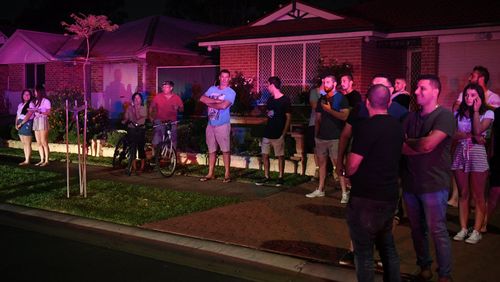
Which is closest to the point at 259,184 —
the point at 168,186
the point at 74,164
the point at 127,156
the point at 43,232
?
the point at 168,186

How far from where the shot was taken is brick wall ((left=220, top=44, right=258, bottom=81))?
1827cm

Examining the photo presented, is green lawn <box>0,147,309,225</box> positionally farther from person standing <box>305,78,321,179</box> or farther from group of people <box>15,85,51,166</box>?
group of people <box>15,85,51,166</box>

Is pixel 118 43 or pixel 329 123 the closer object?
pixel 329 123

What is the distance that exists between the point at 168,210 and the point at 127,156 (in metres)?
4.26

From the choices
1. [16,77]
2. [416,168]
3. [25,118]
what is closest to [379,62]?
[25,118]

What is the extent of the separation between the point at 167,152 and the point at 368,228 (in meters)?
7.74

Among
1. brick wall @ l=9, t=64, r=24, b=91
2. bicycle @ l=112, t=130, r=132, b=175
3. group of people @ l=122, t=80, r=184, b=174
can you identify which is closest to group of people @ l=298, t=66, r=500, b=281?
group of people @ l=122, t=80, r=184, b=174

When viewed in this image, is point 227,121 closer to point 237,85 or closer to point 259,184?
point 259,184

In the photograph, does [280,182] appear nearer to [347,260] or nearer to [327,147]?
[327,147]

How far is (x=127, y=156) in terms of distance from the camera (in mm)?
12797

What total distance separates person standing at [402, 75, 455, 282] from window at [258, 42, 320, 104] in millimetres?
11975

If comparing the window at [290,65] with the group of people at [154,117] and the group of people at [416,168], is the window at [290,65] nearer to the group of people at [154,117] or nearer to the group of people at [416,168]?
the group of people at [154,117]

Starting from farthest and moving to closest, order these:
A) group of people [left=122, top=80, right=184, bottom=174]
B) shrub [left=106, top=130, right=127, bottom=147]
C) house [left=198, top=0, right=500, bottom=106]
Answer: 1. house [left=198, top=0, right=500, bottom=106]
2. shrub [left=106, top=130, right=127, bottom=147]
3. group of people [left=122, top=80, right=184, bottom=174]

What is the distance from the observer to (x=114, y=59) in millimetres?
22703
